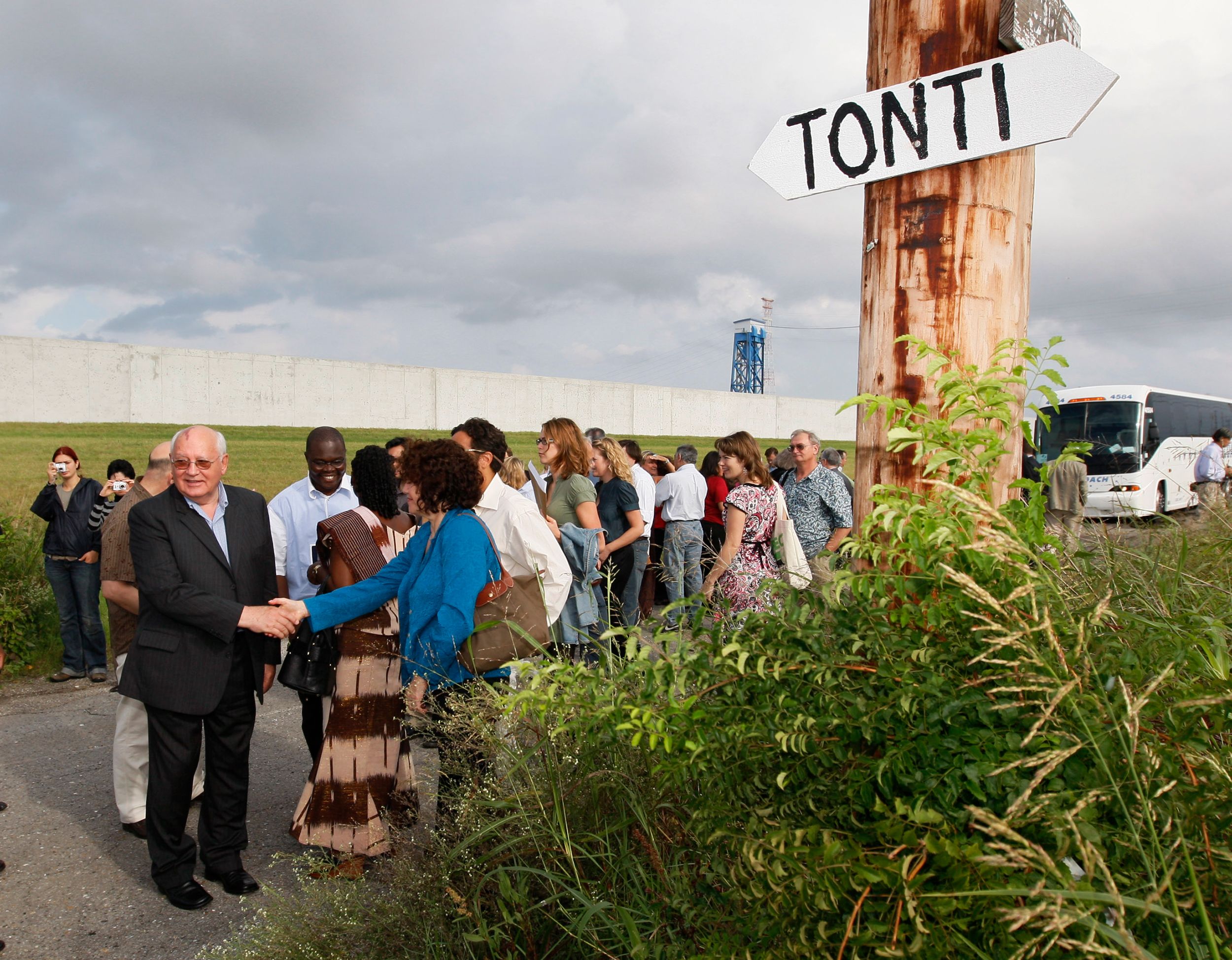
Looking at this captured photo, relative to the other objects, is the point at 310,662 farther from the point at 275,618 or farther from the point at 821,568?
the point at 821,568

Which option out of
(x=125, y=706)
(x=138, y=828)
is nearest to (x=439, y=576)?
(x=125, y=706)

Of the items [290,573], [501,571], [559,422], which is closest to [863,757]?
[501,571]

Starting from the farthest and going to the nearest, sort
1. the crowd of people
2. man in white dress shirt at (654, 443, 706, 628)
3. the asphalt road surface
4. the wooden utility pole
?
man in white dress shirt at (654, 443, 706, 628)
the crowd of people
the asphalt road surface
the wooden utility pole

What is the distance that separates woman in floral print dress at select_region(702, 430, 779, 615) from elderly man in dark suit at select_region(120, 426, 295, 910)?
248 centimetres

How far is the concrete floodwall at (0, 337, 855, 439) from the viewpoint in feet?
103

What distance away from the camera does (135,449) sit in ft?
76.9

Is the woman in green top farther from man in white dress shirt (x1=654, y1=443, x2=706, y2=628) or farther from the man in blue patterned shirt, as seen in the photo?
man in white dress shirt (x1=654, y1=443, x2=706, y2=628)

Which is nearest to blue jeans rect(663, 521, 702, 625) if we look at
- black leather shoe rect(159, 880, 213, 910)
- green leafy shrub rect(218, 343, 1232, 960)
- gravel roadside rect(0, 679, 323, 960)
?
gravel roadside rect(0, 679, 323, 960)

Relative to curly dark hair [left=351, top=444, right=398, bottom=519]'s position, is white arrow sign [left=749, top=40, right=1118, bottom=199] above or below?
above

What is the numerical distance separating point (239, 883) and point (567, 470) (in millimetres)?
3533

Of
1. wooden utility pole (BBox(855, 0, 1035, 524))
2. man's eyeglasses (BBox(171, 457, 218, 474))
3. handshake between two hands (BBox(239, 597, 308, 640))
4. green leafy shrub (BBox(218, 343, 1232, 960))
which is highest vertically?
wooden utility pole (BBox(855, 0, 1035, 524))

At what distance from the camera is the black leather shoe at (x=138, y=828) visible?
13.8 feet

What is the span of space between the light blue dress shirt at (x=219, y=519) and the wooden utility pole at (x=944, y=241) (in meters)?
2.97

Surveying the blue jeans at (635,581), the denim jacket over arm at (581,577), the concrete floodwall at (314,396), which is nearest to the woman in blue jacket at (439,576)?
the denim jacket over arm at (581,577)
